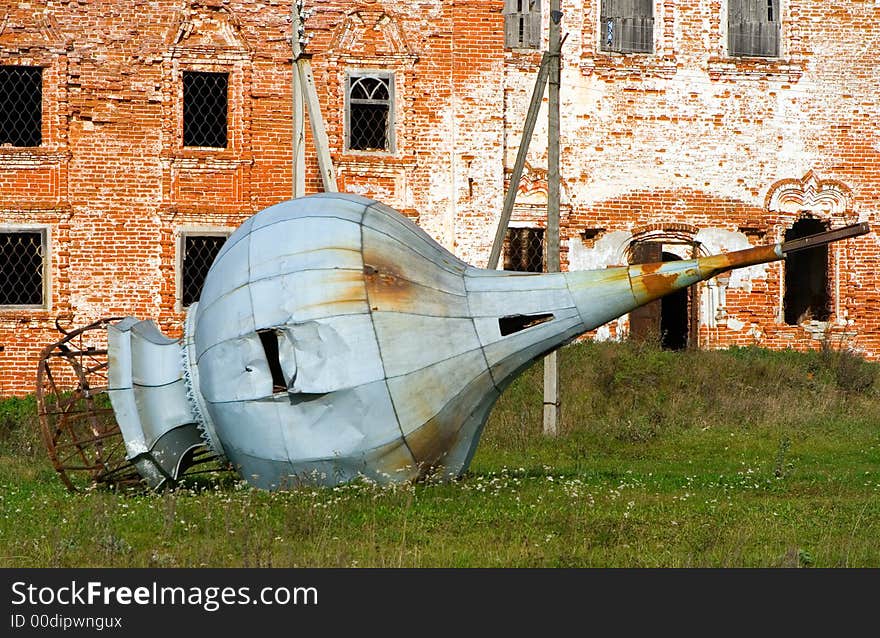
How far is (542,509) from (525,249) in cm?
→ 1334

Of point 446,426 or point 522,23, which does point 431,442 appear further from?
point 522,23

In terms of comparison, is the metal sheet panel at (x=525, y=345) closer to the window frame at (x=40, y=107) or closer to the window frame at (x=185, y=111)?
the window frame at (x=185, y=111)

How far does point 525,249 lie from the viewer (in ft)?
79.5

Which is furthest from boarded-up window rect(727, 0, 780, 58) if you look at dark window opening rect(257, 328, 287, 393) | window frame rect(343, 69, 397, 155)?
dark window opening rect(257, 328, 287, 393)

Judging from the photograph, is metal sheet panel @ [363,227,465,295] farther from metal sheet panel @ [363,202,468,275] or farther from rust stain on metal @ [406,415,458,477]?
rust stain on metal @ [406,415,458,477]

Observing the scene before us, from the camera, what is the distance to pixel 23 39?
22.9m

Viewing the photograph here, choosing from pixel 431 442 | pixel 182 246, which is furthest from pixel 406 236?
pixel 182 246

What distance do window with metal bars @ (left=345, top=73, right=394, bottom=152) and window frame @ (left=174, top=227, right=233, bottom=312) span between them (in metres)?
2.54

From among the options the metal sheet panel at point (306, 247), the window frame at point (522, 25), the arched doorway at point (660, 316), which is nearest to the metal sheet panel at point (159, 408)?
the metal sheet panel at point (306, 247)

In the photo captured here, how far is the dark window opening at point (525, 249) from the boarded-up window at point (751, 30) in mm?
4678

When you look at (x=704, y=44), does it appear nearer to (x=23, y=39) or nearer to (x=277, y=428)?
(x=23, y=39)

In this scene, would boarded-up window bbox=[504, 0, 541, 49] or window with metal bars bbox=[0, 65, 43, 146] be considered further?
boarded-up window bbox=[504, 0, 541, 49]

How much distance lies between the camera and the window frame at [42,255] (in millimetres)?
22719

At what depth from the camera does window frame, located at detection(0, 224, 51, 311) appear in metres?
22.7
